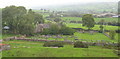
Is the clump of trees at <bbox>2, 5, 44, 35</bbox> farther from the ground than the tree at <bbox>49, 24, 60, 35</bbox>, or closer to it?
farther from the ground

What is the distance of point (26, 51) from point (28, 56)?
2.46 m

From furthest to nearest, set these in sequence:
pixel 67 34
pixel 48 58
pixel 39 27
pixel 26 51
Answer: pixel 39 27, pixel 67 34, pixel 26 51, pixel 48 58

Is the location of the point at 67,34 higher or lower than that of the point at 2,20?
lower

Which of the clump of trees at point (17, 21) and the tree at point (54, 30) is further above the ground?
the clump of trees at point (17, 21)

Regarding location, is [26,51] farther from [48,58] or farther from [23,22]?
[23,22]

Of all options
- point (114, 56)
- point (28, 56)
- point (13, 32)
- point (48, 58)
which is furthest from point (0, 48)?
point (13, 32)

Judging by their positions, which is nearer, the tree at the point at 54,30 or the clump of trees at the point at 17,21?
the clump of trees at the point at 17,21

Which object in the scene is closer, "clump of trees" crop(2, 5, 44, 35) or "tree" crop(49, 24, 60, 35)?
"clump of trees" crop(2, 5, 44, 35)

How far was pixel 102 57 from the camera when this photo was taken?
25.3m

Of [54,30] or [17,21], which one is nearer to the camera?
[17,21]

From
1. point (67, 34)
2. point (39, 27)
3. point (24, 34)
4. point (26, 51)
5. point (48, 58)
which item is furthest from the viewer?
point (39, 27)

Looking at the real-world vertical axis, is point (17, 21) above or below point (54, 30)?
above

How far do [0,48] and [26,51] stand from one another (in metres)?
5.56

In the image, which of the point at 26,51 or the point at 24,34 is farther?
the point at 24,34
